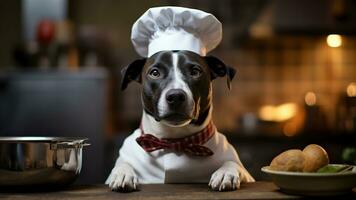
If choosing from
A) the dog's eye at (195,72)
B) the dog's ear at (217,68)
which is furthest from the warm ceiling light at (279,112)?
the dog's eye at (195,72)

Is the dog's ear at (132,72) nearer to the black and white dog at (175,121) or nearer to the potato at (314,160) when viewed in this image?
the black and white dog at (175,121)

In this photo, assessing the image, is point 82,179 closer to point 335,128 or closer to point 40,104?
point 40,104

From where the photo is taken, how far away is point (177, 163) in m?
1.29

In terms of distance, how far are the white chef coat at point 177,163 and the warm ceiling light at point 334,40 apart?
7.36 feet

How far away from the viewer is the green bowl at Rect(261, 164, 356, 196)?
1000 mm

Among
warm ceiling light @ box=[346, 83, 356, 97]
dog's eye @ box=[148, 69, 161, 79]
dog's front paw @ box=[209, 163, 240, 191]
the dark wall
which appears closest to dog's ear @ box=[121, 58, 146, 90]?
dog's eye @ box=[148, 69, 161, 79]

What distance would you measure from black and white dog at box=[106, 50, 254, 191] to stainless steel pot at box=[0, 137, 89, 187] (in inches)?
4.5

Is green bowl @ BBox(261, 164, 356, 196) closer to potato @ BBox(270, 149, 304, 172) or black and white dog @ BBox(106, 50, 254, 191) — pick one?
potato @ BBox(270, 149, 304, 172)

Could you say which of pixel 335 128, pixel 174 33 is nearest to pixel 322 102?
pixel 335 128

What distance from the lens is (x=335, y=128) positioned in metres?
3.33

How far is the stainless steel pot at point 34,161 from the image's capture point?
3.61ft

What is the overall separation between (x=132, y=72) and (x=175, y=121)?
0.24 meters

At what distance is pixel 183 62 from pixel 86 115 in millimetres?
1932

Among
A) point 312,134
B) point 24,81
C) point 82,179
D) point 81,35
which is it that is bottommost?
point 82,179
